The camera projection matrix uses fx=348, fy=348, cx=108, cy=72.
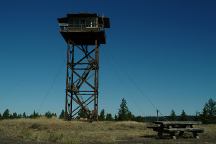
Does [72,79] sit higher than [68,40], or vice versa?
[68,40]

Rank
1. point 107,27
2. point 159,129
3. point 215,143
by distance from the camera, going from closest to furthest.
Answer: point 215,143 < point 159,129 < point 107,27

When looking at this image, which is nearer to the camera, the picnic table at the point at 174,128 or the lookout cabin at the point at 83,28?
the picnic table at the point at 174,128

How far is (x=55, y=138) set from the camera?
17.2 m

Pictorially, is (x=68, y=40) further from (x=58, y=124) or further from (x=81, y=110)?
(x=58, y=124)

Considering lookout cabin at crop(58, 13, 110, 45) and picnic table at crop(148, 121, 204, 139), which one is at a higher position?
lookout cabin at crop(58, 13, 110, 45)

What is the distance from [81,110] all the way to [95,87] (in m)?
3.22

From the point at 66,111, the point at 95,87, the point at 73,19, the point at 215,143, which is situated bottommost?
the point at 215,143

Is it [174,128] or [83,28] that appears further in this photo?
[83,28]

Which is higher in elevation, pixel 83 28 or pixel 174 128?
pixel 83 28

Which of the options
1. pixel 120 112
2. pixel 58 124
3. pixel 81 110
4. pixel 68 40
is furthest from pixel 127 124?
pixel 120 112

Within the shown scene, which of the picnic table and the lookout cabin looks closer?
the picnic table

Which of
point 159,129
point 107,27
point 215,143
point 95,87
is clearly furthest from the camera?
point 107,27

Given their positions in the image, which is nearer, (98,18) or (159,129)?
(159,129)

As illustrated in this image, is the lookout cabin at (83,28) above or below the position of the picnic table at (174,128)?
above
